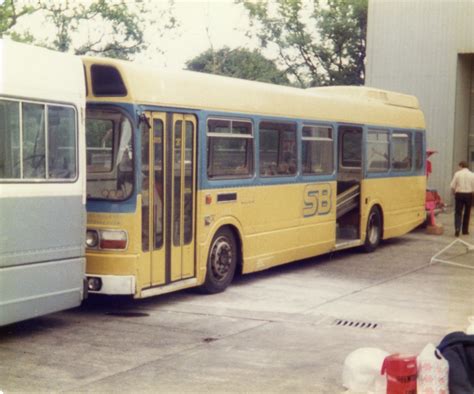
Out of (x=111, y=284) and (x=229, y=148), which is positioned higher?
(x=229, y=148)

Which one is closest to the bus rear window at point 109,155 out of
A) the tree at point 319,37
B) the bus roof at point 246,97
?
the bus roof at point 246,97

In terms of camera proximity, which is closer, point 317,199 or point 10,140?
point 10,140

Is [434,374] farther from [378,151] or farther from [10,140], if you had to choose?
[378,151]

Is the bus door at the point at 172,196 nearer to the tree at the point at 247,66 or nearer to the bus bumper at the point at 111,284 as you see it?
the bus bumper at the point at 111,284

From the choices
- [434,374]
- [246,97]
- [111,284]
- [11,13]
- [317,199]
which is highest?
[11,13]

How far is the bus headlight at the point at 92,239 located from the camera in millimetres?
9664

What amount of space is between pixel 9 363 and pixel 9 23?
2285 cm

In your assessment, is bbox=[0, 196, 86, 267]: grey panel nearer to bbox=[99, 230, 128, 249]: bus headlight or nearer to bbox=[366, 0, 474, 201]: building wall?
bbox=[99, 230, 128, 249]: bus headlight

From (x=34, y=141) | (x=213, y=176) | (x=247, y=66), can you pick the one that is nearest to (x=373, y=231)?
(x=213, y=176)

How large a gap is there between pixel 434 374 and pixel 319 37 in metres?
37.9

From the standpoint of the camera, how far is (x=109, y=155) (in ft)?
32.4

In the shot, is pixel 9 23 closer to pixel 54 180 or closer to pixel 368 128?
pixel 368 128

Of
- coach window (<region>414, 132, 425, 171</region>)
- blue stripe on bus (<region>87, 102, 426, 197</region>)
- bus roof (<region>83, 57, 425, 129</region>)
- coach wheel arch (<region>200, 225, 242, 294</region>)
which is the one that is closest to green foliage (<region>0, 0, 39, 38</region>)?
coach window (<region>414, 132, 425, 171</region>)

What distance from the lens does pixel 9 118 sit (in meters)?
8.16
